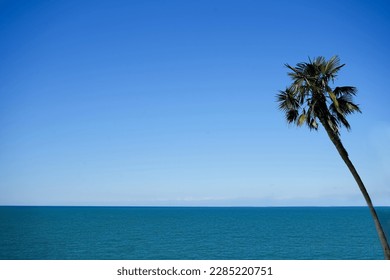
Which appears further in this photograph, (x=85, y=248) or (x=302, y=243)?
(x=302, y=243)

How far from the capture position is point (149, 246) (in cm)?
5516

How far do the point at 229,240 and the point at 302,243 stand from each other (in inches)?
426

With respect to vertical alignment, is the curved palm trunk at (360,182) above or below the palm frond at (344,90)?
below

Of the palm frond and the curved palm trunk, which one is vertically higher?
the palm frond
